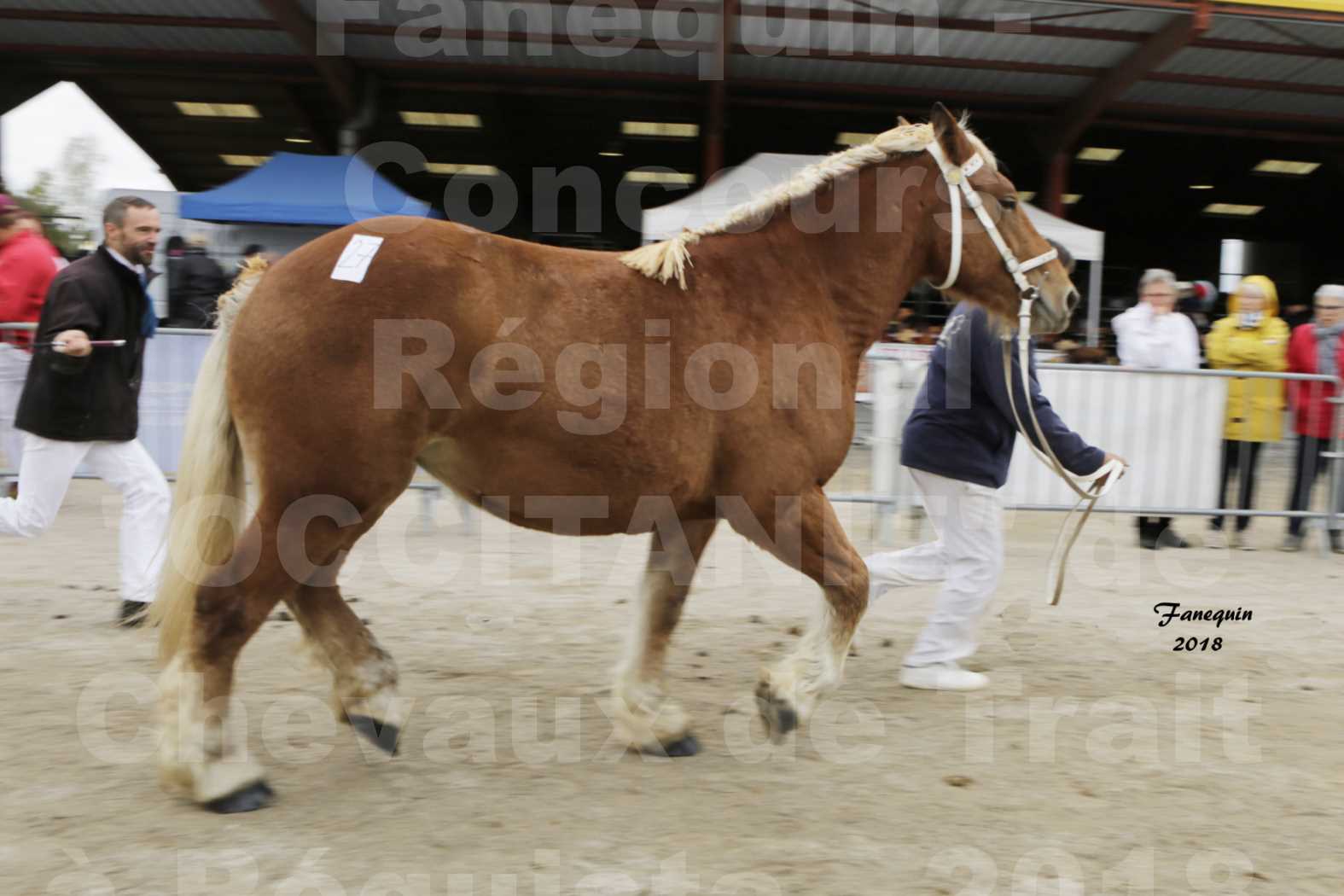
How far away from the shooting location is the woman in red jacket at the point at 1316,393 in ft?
24.8

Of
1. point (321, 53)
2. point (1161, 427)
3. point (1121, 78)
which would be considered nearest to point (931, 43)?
point (1121, 78)

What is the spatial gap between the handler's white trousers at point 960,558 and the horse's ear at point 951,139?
1321 millimetres

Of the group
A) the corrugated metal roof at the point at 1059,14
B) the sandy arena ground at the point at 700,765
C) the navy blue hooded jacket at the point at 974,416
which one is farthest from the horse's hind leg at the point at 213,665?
the corrugated metal roof at the point at 1059,14

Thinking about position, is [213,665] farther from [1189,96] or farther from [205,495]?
[1189,96]

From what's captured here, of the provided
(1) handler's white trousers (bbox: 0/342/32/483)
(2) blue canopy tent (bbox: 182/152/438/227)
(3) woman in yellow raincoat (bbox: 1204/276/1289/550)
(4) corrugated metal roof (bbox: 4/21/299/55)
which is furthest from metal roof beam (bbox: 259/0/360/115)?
(3) woman in yellow raincoat (bbox: 1204/276/1289/550)

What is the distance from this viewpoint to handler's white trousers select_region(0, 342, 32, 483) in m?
6.89

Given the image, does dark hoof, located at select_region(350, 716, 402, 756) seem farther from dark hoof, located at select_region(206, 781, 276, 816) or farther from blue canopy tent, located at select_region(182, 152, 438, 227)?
blue canopy tent, located at select_region(182, 152, 438, 227)

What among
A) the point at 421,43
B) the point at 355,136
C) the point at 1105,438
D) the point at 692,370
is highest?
the point at 421,43

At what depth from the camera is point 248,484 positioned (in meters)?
3.18

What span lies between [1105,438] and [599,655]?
14.8 feet

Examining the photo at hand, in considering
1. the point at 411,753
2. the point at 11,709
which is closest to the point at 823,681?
the point at 411,753

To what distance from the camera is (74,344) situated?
4492mm

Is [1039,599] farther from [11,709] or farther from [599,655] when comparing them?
[11,709]

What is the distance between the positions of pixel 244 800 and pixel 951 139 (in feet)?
9.93
